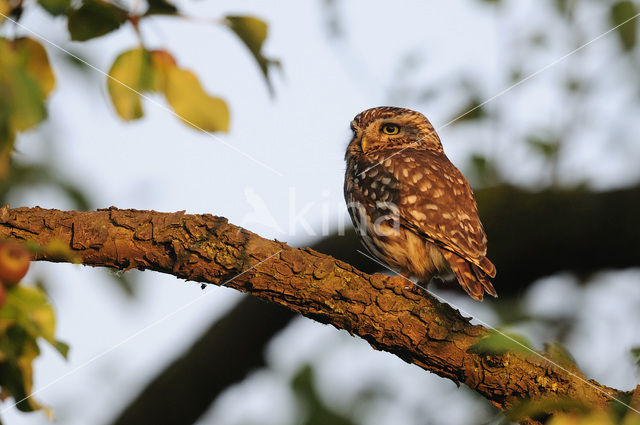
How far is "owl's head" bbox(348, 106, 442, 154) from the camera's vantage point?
3.88 metres

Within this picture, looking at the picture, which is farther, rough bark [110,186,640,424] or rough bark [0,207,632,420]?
rough bark [110,186,640,424]

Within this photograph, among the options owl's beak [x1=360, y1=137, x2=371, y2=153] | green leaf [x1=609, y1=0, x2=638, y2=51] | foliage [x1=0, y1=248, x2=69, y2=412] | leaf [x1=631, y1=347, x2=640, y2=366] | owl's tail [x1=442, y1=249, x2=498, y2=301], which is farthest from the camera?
owl's beak [x1=360, y1=137, x2=371, y2=153]

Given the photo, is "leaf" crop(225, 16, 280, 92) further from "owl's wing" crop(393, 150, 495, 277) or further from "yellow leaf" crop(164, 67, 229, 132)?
"owl's wing" crop(393, 150, 495, 277)

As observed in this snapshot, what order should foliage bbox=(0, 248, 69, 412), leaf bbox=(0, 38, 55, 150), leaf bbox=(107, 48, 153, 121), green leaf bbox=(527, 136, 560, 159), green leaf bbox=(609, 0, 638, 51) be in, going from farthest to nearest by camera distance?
green leaf bbox=(527, 136, 560, 159) < green leaf bbox=(609, 0, 638, 51) < leaf bbox=(107, 48, 153, 121) < foliage bbox=(0, 248, 69, 412) < leaf bbox=(0, 38, 55, 150)

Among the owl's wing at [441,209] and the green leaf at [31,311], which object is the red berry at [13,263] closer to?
the green leaf at [31,311]

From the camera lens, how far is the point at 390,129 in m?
3.95

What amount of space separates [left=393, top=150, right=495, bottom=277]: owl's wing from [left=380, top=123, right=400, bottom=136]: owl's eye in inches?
19.4

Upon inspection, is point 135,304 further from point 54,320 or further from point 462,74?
point 462,74

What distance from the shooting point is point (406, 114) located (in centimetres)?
401

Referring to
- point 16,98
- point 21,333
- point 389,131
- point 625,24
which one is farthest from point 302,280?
point 625,24

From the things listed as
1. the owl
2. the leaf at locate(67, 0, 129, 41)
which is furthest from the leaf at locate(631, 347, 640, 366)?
the leaf at locate(67, 0, 129, 41)

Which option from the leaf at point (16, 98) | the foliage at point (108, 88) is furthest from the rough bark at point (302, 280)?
the leaf at point (16, 98)

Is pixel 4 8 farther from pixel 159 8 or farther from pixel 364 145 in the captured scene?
pixel 364 145

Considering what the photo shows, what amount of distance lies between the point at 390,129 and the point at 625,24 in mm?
1315
